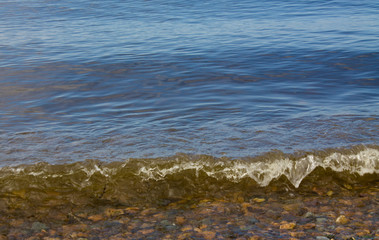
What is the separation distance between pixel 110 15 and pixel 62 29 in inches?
119

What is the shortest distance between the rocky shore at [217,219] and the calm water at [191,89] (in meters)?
0.61

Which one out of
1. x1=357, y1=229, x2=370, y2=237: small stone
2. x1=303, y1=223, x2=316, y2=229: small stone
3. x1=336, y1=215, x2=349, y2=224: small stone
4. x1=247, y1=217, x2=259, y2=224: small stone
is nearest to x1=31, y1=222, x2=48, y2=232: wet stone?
x1=247, y1=217, x2=259, y2=224: small stone

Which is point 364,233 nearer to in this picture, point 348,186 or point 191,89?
point 348,186

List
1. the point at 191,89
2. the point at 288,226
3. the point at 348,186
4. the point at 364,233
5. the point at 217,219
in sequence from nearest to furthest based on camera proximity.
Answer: the point at 364,233 < the point at 288,226 < the point at 217,219 < the point at 348,186 < the point at 191,89

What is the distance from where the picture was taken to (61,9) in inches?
790

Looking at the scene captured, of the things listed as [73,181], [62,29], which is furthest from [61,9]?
[73,181]

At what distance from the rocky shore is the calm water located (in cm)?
61

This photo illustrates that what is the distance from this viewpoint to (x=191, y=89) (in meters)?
Answer: 8.90

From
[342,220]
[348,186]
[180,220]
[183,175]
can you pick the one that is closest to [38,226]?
[180,220]

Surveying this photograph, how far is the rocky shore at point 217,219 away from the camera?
4195 millimetres

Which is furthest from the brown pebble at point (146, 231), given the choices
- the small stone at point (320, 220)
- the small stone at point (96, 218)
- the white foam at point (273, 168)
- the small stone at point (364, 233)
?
the small stone at point (364, 233)

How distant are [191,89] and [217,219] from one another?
4680mm

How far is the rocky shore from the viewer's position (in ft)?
13.8

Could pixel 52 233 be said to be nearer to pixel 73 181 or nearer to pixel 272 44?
pixel 73 181
